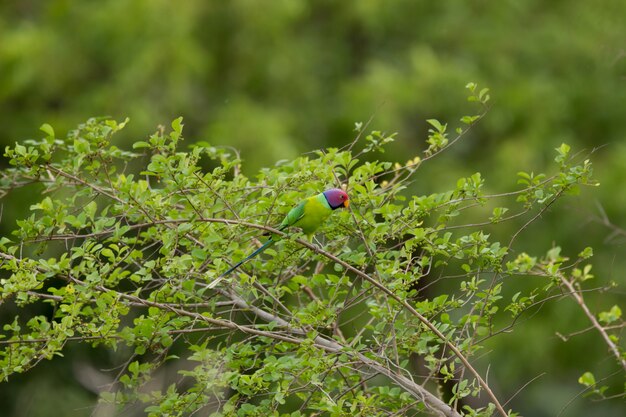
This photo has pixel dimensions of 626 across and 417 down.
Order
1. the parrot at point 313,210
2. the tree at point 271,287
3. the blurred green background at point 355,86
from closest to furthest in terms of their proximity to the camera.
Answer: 1. the tree at point 271,287
2. the parrot at point 313,210
3. the blurred green background at point 355,86

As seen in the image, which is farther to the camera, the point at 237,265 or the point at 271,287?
the point at 271,287

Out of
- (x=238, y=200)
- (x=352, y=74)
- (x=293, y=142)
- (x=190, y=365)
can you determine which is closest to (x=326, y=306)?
(x=238, y=200)

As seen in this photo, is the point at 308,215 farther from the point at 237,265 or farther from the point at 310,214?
the point at 237,265

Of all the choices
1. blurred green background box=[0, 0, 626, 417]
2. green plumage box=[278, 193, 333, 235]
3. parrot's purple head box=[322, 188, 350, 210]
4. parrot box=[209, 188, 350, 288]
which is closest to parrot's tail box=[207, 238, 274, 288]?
parrot box=[209, 188, 350, 288]

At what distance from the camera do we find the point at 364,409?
8.80ft

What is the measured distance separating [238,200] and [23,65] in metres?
4.76

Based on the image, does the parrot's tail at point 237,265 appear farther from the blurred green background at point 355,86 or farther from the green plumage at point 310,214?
the blurred green background at point 355,86

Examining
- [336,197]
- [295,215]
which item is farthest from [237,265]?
[336,197]

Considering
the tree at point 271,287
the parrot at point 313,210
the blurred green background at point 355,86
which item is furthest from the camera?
the blurred green background at point 355,86

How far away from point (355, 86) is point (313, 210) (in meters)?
5.09

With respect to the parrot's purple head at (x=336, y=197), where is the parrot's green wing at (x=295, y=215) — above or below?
above

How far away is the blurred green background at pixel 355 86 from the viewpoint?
23.9 ft

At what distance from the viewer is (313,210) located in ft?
9.56

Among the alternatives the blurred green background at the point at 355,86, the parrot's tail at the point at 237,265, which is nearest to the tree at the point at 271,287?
the parrot's tail at the point at 237,265
